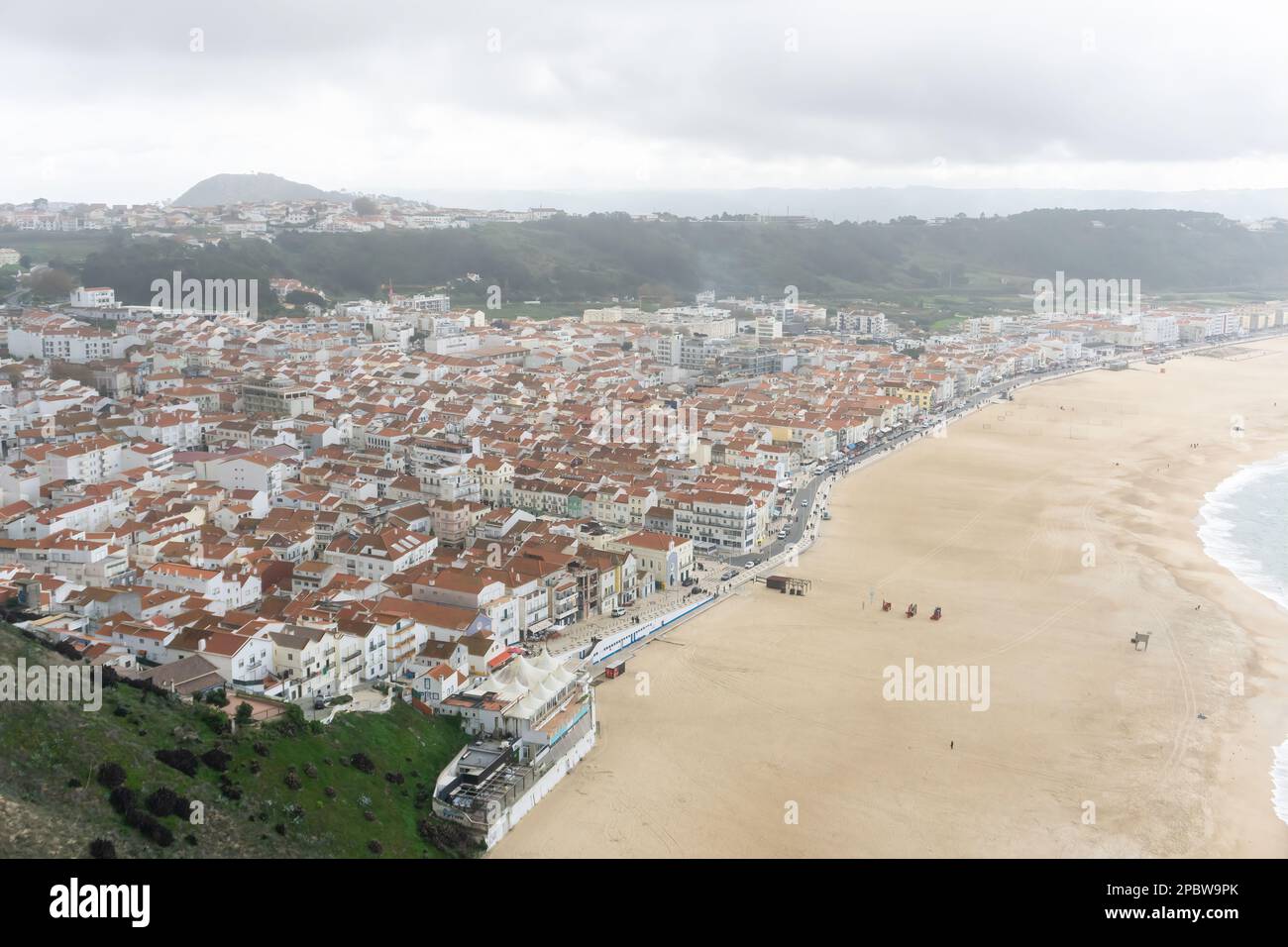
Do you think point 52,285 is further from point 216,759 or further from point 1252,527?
point 1252,527

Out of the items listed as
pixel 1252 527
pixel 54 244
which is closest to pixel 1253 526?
pixel 1252 527

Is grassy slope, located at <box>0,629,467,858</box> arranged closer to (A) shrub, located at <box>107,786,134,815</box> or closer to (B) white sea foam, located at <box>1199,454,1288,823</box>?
(A) shrub, located at <box>107,786,134,815</box>

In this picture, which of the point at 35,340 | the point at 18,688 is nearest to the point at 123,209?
the point at 35,340

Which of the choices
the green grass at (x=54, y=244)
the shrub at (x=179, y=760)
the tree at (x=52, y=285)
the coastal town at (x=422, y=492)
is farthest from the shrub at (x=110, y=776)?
the green grass at (x=54, y=244)

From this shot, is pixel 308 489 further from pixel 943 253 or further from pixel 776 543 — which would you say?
pixel 943 253

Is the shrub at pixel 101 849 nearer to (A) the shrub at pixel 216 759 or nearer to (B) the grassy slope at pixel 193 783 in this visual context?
(B) the grassy slope at pixel 193 783

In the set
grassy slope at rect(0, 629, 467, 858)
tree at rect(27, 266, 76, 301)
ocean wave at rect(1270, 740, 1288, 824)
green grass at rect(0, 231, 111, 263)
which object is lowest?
ocean wave at rect(1270, 740, 1288, 824)

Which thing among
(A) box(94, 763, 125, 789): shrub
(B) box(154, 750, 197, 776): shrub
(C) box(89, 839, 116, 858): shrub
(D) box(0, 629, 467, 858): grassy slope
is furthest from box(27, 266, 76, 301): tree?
(C) box(89, 839, 116, 858): shrub
